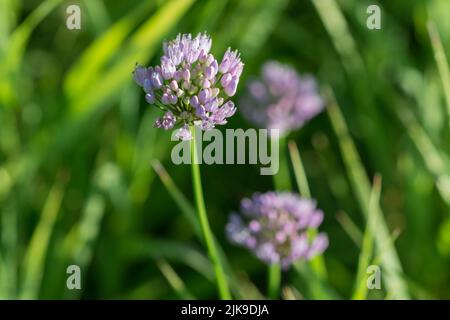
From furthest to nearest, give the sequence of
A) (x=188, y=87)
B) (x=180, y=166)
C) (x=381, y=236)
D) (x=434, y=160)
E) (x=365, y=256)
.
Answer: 1. (x=180, y=166)
2. (x=434, y=160)
3. (x=381, y=236)
4. (x=365, y=256)
5. (x=188, y=87)

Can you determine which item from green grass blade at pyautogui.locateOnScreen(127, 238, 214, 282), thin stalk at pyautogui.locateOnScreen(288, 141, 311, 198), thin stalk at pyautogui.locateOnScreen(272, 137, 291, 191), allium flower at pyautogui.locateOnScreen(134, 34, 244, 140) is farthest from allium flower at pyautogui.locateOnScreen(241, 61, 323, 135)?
allium flower at pyautogui.locateOnScreen(134, 34, 244, 140)

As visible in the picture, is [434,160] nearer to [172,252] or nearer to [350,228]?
[350,228]

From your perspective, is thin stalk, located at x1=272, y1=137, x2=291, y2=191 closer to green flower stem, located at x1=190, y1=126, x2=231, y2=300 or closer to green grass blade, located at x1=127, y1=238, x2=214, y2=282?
green grass blade, located at x1=127, y1=238, x2=214, y2=282

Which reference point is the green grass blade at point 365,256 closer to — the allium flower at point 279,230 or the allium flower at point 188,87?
the allium flower at point 279,230

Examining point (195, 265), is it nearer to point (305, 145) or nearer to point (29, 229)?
point (29, 229)

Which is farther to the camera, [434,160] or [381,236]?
[434,160]

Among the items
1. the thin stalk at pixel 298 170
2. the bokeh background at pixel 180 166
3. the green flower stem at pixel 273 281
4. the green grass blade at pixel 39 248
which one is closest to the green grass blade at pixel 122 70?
the bokeh background at pixel 180 166

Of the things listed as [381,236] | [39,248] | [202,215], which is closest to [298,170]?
[381,236]
